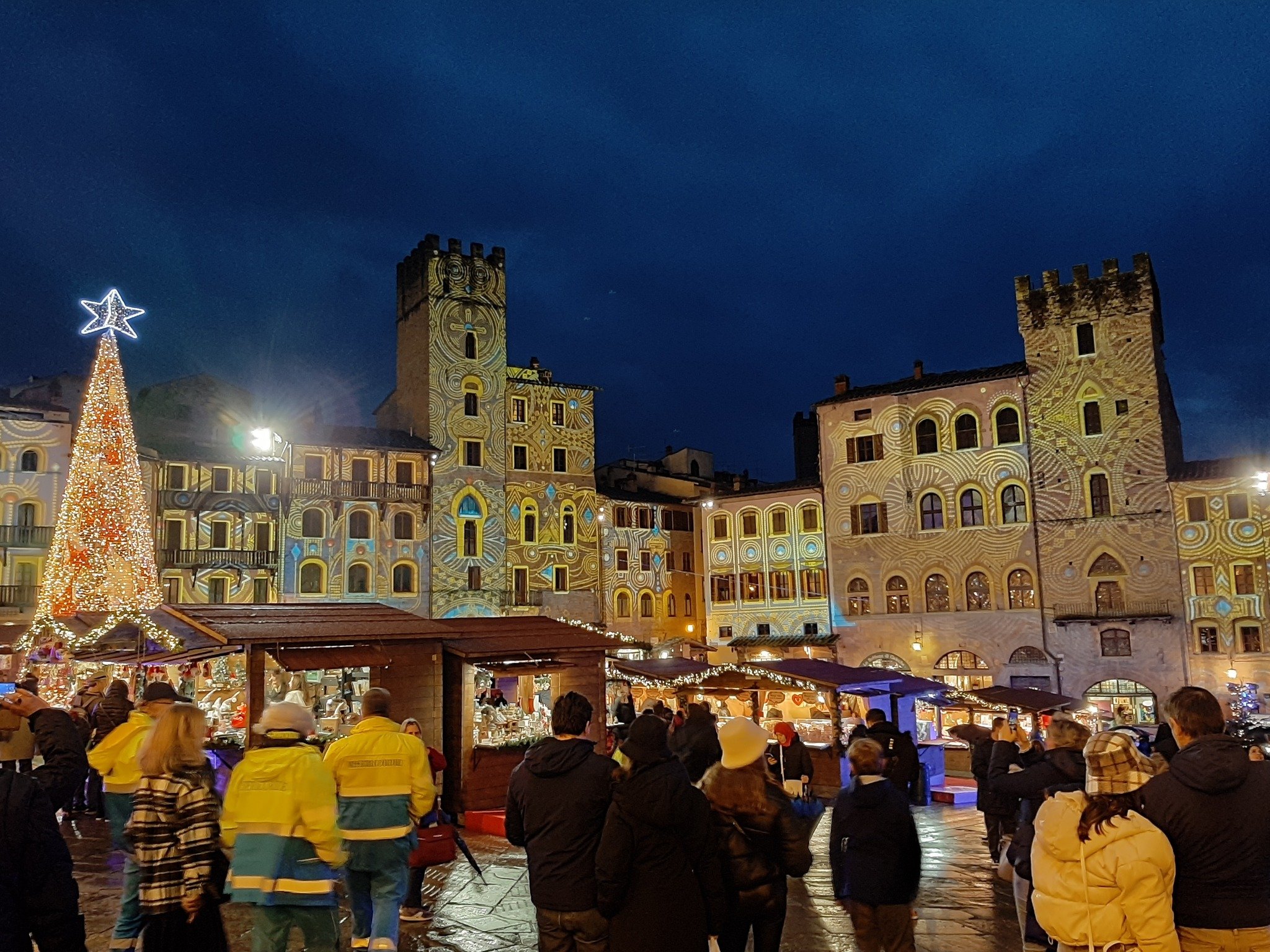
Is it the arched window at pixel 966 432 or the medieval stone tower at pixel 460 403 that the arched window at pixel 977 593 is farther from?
the medieval stone tower at pixel 460 403

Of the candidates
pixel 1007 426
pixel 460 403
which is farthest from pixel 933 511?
pixel 460 403

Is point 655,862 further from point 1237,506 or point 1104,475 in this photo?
point 1104,475

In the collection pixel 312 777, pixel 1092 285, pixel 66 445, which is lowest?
pixel 312 777

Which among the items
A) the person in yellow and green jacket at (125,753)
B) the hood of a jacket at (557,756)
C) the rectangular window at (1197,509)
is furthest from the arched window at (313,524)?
the hood of a jacket at (557,756)

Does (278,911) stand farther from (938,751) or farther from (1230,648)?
(1230,648)

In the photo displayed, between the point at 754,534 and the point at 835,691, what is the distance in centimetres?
2261

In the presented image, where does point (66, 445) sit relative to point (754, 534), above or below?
above

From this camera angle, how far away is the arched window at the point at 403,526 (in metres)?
39.2

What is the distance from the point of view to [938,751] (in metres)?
19.4

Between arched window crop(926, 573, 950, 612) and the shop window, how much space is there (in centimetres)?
518

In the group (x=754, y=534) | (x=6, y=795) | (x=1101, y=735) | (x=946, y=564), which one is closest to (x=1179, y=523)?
(x=946, y=564)

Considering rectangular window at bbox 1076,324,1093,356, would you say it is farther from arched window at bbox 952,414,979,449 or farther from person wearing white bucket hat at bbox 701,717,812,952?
person wearing white bucket hat at bbox 701,717,812,952

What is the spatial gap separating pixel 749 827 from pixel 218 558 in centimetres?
3450

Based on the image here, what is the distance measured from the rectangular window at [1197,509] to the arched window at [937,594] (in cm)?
803
